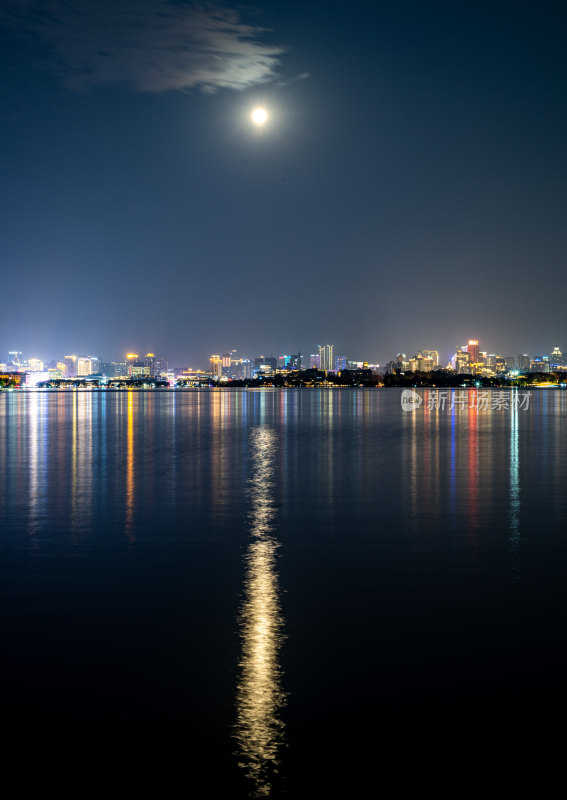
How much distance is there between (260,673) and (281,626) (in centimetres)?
126

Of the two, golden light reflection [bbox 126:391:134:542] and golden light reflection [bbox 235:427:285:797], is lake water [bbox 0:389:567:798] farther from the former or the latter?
golden light reflection [bbox 126:391:134:542]

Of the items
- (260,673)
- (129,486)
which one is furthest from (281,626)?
(129,486)

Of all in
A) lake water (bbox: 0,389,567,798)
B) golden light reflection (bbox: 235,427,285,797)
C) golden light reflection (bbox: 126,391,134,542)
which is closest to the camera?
golden light reflection (bbox: 235,427,285,797)

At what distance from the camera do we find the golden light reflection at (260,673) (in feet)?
15.3

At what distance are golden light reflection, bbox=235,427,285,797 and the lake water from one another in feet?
0.07

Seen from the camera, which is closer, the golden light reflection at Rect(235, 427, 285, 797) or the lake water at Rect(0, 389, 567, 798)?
the golden light reflection at Rect(235, 427, 285, 797)

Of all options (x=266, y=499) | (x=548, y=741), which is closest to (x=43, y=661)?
(x=548, y=741)

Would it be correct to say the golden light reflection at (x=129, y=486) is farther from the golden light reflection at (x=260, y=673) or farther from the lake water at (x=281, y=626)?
the golden light reflection at (x=260, y=673)

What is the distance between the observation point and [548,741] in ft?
16.1

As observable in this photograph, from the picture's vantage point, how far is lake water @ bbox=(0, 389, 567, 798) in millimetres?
4945

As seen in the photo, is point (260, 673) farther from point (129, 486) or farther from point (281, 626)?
point (129, 486)

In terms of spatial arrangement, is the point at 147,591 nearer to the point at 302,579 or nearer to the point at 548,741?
the point at 302,579

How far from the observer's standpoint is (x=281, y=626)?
284 inches

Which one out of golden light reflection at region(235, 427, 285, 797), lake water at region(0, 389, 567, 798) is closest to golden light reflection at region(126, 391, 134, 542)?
lake water at region(0, 389, 567, 798)
